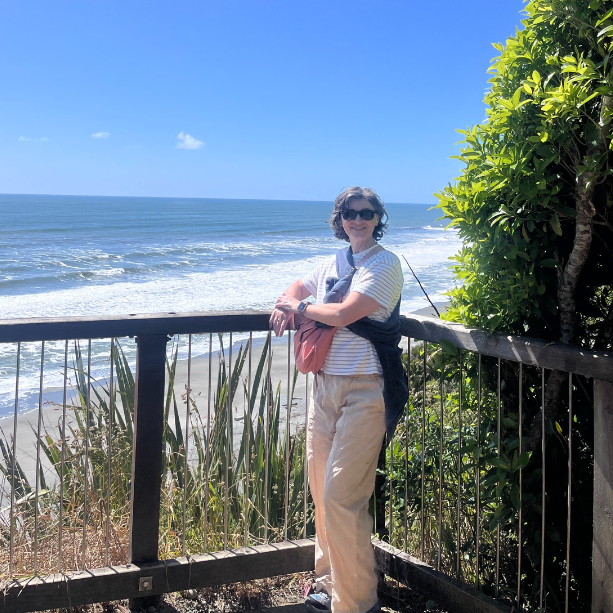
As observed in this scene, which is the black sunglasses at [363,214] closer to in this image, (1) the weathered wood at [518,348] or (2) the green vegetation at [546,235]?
(2) the green vegetation at [546,235]

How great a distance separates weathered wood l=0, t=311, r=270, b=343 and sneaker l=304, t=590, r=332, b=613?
3.78ft

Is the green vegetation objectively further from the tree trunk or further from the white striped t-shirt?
the white striped t-shirt

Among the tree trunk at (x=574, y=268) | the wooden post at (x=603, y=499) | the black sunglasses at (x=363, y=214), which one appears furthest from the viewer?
the black sunglasses at (x=363, y=214)

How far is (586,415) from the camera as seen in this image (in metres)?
2.27

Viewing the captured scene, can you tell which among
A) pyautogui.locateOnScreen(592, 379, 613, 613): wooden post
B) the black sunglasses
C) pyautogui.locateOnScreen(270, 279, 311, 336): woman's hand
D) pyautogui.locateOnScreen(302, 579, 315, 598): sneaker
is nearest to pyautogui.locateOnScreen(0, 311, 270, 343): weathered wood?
pyautogui.locateOnScreen(270, 279, 311, 336): woman's hand

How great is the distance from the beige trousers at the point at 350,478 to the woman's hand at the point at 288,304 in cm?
29

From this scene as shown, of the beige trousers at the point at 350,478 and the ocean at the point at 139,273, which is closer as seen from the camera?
the beige trousers at the point at 350,478

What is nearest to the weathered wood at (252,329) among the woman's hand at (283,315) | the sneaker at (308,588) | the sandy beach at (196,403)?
the woman's hand at (283,315)

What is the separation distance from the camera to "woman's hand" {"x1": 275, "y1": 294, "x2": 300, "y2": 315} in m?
2.67

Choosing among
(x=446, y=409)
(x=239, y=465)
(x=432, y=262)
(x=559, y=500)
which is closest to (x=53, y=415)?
(x=239, y=465)

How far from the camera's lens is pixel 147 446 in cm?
264

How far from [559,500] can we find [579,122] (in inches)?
53.1

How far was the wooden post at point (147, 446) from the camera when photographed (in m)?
2.61

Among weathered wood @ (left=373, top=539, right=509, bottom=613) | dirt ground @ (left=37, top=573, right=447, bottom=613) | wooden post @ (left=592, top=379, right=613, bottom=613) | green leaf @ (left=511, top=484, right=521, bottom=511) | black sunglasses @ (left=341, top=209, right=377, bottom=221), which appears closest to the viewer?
wooden post @ (left=592, top=379, right=613, bottom=613)
